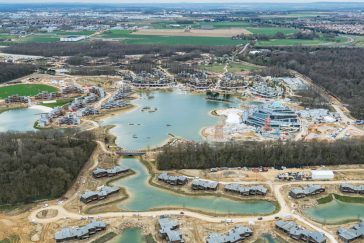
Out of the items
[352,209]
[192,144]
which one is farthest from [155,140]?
[352,209]

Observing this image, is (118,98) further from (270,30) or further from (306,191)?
(270,30)

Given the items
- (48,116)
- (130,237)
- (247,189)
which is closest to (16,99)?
(48,116)

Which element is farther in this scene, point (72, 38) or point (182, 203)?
point (72, 38)

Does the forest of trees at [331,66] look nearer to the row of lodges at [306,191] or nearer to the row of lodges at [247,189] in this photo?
the row of lodges at [306,191]

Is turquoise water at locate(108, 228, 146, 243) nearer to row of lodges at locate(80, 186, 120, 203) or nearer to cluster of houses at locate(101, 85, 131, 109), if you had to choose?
row of lodges at locate(80, 186, 120, 203)

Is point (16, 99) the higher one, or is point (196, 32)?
point (196, 32)

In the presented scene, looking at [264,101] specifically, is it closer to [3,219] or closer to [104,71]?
[104,71]
